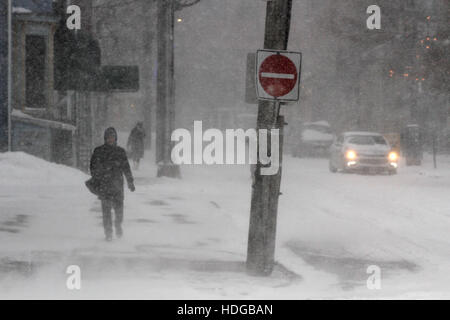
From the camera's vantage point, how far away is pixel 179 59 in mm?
65500

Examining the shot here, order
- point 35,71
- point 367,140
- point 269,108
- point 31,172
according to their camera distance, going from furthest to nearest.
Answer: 1. point 367,140
2. point 35,71
3. point 31,172
4. point 269,108

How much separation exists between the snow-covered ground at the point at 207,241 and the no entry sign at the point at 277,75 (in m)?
2.10

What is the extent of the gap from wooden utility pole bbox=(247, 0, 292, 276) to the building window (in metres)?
14.6

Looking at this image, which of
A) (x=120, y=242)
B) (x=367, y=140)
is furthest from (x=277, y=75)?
(x=367, y=140)

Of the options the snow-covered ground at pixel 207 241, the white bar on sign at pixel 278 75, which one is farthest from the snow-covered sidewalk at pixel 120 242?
the white bar on sign at pixel 278 75

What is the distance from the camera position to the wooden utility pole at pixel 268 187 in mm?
9352

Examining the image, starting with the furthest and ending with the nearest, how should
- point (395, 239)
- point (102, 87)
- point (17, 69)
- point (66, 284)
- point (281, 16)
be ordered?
point (17, 69) < point (102, 87) < point (395, 239) < point (281, 16) < point (66, 284)

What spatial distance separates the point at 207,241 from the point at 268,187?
9.64ft

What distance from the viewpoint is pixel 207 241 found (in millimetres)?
12180

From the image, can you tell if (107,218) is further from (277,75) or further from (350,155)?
(350,155)

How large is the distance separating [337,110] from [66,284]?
4700cm

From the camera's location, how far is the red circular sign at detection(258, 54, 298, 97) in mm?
9141

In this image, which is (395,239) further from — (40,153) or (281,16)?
(40,153)
